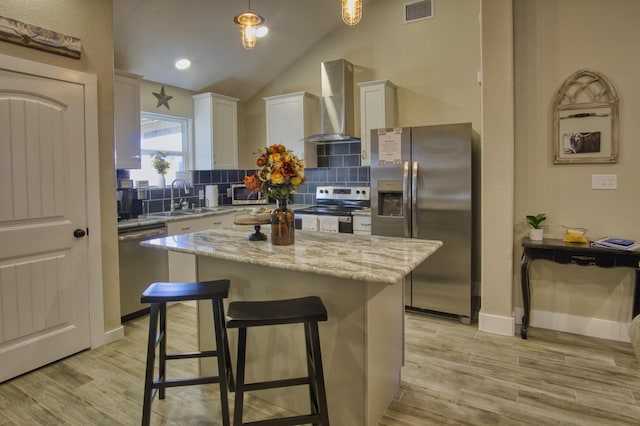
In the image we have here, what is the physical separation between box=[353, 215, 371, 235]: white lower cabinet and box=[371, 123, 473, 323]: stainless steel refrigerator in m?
0.31

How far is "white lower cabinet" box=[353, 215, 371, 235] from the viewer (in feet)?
13.8

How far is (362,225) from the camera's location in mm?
4258

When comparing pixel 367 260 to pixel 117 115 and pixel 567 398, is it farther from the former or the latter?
pixel 117 115

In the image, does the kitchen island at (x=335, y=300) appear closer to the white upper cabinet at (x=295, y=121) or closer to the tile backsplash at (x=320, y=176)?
the tile backsplash at (x=320, y=176)

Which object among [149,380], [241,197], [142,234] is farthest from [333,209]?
[149,380]

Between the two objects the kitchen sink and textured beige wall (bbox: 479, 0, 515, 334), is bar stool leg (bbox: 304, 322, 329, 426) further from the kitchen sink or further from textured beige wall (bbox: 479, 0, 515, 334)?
the kitchen sink

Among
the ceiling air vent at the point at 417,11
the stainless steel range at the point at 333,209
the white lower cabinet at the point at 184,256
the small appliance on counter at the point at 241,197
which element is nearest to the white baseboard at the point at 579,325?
the stainless steel range at the point at 333,209

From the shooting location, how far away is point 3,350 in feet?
8.33

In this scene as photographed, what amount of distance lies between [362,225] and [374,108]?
1.34 m

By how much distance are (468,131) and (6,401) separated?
12.5ft

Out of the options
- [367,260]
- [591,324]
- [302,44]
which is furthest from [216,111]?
[591,324]

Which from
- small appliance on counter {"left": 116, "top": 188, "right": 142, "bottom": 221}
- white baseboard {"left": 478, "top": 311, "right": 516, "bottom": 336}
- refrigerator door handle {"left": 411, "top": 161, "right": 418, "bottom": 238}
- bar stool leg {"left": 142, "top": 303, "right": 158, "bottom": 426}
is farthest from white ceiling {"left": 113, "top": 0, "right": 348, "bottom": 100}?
white baseboard {"left": 478, "top": 311, "right": 516, "bottom": 336}

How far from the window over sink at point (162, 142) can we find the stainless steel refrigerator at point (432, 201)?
8.48 feet

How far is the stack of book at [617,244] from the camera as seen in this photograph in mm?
2789
